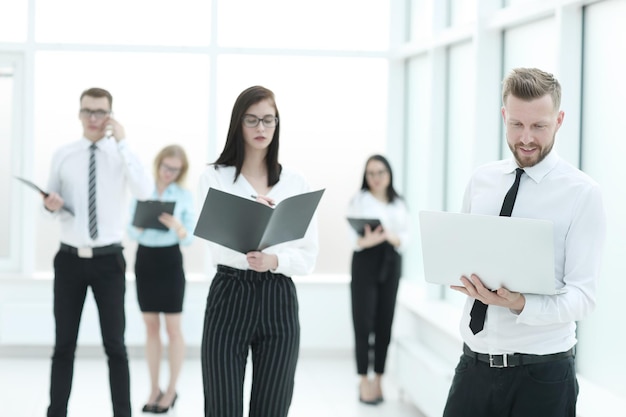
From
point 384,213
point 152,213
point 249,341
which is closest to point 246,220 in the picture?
point 249,341

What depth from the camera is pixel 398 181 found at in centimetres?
721

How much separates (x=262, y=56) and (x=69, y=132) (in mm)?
1728

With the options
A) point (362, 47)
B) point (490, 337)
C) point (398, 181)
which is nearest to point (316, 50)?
point (362, 47)

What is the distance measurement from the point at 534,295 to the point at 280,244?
3.93 feet

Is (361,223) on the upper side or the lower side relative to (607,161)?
lower

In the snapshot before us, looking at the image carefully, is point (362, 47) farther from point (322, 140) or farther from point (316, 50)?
point (322, 140)

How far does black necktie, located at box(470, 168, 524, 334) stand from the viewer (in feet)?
8.02

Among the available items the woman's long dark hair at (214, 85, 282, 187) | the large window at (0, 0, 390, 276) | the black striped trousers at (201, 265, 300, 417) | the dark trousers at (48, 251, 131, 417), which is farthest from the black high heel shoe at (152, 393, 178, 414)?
the woman's long dark hair at (214, 85, 282, 187)

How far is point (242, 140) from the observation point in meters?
3.25

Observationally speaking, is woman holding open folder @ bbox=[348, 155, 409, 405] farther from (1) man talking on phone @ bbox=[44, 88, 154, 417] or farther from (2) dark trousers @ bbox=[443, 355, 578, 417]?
(2) dark trousers @ bbox=[443, 355, 578, 417]

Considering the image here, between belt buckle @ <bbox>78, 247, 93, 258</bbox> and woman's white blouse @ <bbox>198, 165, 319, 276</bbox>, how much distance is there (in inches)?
47.8

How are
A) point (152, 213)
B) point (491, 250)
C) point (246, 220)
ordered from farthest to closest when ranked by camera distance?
point (152, 213), point (246, 220), point (491, 250)

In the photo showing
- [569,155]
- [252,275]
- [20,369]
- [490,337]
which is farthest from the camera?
[20,369]

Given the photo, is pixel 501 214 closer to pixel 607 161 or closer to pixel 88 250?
pixel 607 161
